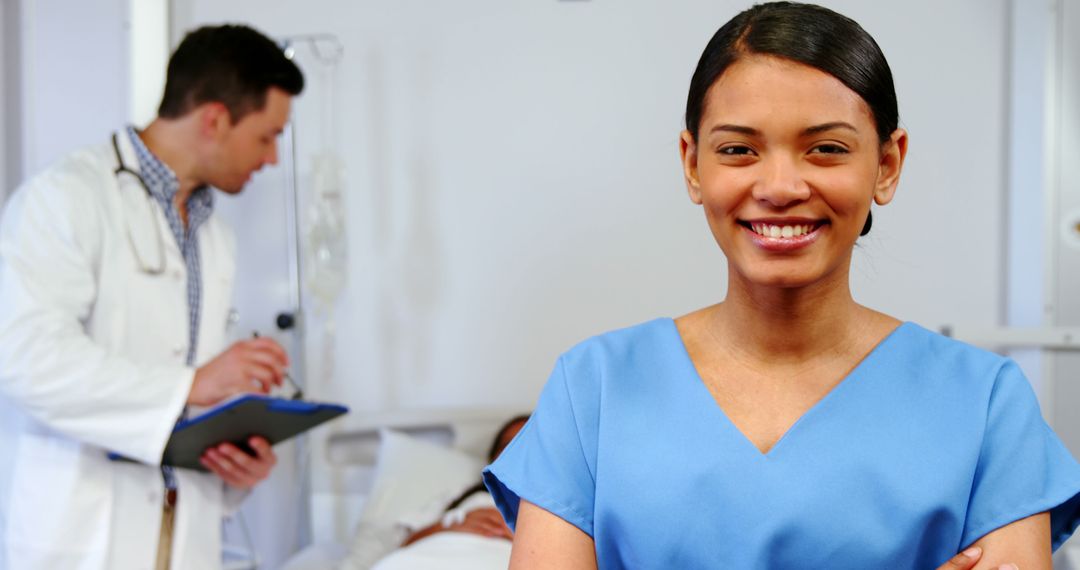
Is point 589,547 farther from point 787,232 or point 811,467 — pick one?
point 787,232

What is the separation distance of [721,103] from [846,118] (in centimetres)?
11

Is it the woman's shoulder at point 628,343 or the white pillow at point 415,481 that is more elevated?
the woman's shoulder at point 628,343

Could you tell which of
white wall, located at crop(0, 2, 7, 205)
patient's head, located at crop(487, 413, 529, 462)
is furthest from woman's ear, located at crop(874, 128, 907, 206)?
white wall, located at crop(0, 2, 7, 205)

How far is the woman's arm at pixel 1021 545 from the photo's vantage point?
0.93 meters

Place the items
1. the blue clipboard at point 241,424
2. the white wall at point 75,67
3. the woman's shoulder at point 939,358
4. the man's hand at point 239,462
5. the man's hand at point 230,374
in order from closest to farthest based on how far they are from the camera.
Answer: the woman's shoulder at point 939,358 < the blue clipboard at point 241,424 < the man's hand at point 230,374 < the man's hand at point 239,462 < the white wall at point 75,67

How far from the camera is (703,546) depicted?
3.21ft

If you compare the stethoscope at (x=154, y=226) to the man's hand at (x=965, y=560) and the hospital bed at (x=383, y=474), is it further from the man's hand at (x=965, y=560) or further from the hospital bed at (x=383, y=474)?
the man's hand at (x=965, y=560)

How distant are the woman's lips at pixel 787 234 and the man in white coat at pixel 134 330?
1217mm

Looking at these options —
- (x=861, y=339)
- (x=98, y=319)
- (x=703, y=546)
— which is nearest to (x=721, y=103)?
(x=861, y=339)

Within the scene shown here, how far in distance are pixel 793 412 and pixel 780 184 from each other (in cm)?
23

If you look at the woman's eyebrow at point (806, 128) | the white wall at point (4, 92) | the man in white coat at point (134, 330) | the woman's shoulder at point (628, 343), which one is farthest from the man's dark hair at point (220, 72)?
the woman's eyebrow at point (806, 128)

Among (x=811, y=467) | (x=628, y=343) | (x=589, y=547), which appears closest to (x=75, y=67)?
(x=628, y=343)

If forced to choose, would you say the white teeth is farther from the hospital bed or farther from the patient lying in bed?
the hospital bed

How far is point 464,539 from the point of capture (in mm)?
2086
